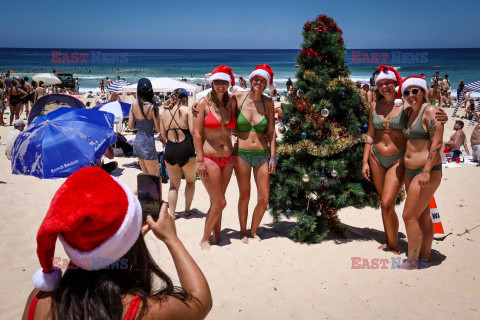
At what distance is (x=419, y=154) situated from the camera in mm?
3568

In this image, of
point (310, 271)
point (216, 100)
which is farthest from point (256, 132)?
point (310, 271)

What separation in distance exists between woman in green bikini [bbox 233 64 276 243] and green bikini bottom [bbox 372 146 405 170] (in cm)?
115

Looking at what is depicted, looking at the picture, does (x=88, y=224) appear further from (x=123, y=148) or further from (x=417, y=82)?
(x=123, y=148)

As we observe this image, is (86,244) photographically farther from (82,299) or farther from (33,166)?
(33,166)

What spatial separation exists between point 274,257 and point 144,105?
2840 mm

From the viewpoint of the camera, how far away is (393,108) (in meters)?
3.85

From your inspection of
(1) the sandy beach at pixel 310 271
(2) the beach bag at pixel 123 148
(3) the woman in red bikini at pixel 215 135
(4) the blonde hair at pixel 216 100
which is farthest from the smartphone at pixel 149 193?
(2) the beach bag at pixel 123 148

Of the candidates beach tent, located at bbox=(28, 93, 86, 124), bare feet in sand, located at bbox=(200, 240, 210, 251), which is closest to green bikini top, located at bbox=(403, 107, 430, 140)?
bare feet in sand, located at bbox=(200, 240, 210, 251)

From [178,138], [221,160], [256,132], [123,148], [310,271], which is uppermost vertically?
[256,132]

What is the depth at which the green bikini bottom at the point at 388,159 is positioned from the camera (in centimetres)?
381

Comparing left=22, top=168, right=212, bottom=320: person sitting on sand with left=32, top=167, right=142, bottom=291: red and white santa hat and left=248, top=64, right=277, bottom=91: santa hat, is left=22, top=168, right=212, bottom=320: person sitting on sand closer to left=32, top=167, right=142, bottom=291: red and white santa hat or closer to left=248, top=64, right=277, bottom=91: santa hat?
left=32, top=167, right=142, bottom=291: red and white santa hat

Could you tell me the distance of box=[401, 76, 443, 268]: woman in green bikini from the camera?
3435 millimetres

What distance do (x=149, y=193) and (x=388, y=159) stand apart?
2898 mm

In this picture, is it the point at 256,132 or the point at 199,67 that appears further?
the point at 199,67
